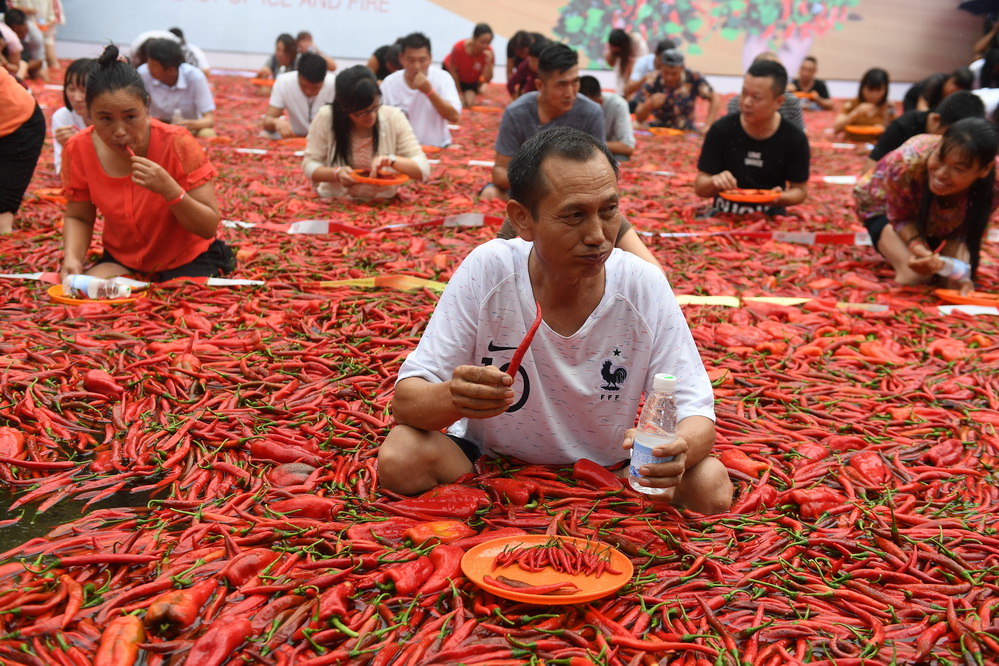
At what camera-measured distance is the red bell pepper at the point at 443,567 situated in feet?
8.21

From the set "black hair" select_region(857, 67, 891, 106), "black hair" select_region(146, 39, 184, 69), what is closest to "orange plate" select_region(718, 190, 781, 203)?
"black hair" select_region(146, 39, 184, 69)

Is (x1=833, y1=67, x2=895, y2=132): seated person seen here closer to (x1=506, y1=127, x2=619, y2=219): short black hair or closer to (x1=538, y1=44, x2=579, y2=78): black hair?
(x1=538, y1=44, x2=579, y2=78): black hair

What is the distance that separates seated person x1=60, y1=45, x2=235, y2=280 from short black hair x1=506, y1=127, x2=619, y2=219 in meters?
2.61

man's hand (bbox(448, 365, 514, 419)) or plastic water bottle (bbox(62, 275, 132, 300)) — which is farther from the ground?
man's hand (bbox(448, 365, 514, 419))

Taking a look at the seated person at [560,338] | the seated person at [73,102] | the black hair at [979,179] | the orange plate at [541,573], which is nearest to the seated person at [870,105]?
the black hair at [979,179]

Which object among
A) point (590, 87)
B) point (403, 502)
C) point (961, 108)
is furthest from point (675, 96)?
point (403, 502)

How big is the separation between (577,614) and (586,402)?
0.77m

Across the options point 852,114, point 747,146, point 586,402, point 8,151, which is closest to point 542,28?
point 852,114

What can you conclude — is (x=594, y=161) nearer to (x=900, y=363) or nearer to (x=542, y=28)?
(x=900, y=363)

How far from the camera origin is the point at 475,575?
247 cm

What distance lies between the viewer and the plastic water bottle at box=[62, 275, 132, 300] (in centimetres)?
476

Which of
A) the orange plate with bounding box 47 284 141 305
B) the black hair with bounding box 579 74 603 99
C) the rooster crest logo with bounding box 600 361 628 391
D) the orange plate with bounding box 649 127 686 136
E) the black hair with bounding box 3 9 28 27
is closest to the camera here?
the rooster crest logo with bounding box 600 361 628 391

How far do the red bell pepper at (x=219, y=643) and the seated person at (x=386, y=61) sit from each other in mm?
9991

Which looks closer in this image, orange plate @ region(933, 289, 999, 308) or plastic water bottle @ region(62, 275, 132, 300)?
plastic water bottle @ region(62, 275, 132, 300)
